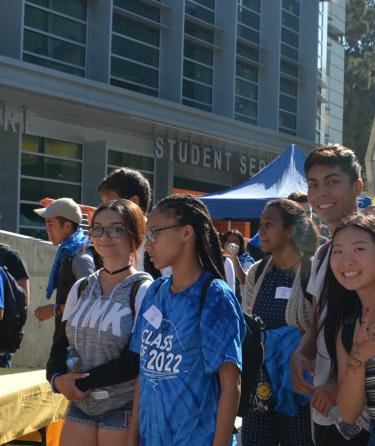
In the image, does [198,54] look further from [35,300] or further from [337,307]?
[337,307]

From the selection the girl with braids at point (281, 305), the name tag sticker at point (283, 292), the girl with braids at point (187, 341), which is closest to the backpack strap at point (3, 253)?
the girl with braids at point (281, 305)

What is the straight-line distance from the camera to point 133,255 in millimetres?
3814

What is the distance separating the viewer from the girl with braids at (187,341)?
9.35 feet

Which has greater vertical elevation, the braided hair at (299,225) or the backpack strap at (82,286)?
the braided hair at (299,225)

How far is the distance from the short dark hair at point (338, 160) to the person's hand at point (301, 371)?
0.93m

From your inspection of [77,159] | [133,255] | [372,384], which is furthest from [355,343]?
[77,159]

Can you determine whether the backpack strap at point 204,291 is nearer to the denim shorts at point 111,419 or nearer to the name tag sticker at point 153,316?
the name tag sticker at point 153,316

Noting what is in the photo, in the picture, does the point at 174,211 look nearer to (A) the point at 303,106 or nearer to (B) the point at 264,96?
(B) the point at 264,96

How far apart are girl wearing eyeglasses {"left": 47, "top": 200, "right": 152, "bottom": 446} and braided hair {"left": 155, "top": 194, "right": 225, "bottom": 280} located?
0.57 m

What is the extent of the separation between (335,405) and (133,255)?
134 centimetres

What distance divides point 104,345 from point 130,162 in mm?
18302

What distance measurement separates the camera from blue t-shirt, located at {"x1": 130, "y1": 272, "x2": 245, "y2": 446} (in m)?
2.86

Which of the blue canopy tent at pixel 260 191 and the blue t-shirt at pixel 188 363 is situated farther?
the blue canopy tent at pixel 260 191

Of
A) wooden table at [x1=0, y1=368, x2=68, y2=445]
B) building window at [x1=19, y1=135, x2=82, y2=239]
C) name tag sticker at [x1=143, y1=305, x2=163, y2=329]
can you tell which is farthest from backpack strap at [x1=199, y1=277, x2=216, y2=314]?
building window at [x1=19, y1=135, x2=82, y2=239]
